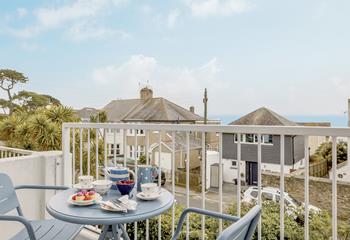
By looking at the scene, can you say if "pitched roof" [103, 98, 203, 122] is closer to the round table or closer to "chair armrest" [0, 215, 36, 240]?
the round table

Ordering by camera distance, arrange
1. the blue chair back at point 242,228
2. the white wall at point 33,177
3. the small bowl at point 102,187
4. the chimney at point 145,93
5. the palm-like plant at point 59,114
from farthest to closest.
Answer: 1. the chimney at point 145,93
2. the palm-like plant at point 59,114
3. the white wall at point 33,177
4. the small bowl at point 102,187
5. the blue chair back at point 242,228

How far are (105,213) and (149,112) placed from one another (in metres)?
19.4

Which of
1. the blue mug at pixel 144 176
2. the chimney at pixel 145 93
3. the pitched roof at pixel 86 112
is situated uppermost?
the chimney at pixel 145 93

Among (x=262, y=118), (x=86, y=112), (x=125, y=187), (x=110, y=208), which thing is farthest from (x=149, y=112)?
(x=110, y=208)

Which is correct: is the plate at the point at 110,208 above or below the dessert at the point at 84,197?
below

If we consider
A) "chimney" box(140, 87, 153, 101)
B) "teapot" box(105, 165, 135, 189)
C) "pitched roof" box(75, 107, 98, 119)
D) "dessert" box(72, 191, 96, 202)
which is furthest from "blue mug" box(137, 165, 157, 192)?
"chimney" box(140, 87, 153, 101)

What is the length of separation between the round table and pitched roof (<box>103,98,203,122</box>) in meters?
17.5

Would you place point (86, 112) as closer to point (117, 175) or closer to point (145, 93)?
point (145, 93)

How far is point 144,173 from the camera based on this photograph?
5.81 feet

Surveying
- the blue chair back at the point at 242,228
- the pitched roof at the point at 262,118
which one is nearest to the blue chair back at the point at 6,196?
the blue chair back at the point at 242,228

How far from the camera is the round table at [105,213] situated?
1.30 m

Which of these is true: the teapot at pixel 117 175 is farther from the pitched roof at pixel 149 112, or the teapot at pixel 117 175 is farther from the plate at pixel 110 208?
the pitched roof at pixel 149 112

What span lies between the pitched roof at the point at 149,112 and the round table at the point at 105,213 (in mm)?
17549

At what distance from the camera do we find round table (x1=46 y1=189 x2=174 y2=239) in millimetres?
1301
